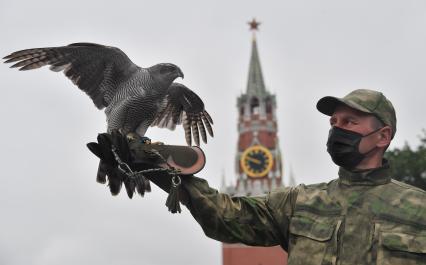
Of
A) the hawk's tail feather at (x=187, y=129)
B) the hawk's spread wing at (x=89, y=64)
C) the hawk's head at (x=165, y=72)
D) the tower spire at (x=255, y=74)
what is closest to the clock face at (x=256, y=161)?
the tower spire at (x=255, y=74)

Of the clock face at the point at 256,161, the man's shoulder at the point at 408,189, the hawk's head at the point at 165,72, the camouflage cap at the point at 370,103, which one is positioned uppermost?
the clock face at the point at 256,161

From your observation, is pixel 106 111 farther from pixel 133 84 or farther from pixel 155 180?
pixel 155 180

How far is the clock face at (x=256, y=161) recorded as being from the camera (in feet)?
167

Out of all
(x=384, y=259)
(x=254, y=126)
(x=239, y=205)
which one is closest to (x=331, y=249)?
(x=384, y=259)

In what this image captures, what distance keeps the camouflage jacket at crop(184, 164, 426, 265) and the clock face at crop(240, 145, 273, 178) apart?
46.5 meters

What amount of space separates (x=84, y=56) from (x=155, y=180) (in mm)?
1502

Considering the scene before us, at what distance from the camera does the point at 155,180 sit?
4148mm

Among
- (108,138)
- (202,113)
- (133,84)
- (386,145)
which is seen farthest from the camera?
(202,113)

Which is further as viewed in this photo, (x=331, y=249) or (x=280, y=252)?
(x=280, y=252)

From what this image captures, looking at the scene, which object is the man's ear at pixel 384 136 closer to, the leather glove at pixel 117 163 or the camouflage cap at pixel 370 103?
the camouflage cap at pixel 370 103

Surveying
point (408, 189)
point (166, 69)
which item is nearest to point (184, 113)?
point (166, 69)

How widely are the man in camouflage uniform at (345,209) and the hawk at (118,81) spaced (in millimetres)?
848

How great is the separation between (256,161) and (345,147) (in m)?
47.6

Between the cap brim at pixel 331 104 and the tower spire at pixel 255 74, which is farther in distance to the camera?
the tower spire at pixel 255 74
